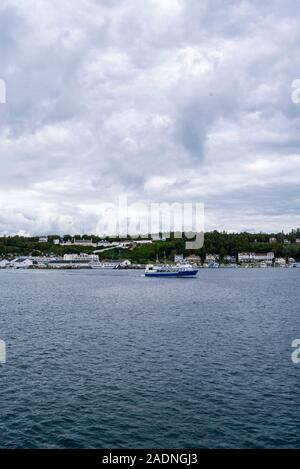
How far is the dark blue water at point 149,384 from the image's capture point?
21359mm

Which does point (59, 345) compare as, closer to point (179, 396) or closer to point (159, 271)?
point (179, 396)

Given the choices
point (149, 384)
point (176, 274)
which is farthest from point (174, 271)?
point (149, 384)

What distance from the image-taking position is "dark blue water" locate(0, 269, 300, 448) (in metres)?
21.4

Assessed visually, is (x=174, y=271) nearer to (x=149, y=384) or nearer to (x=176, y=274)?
(x=176, y=274)

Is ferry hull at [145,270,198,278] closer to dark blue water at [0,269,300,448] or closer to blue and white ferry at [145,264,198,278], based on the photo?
blue and white ferry at [145,264,198,278]

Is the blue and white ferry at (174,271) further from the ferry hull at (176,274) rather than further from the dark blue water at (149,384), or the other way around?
the dark blue water at (149,384)

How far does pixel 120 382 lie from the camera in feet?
95.0

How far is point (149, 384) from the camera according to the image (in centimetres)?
2855

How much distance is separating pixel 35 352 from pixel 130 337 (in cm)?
1019

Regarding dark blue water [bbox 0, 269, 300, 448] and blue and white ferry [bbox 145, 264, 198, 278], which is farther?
blue and white ferry [bbox 145, 264, 198, 278]

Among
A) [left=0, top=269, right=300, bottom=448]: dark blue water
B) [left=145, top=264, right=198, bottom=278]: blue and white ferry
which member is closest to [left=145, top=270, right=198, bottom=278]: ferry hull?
[left=145, top=264, right=198, bottom=278]: blue and white ferry
